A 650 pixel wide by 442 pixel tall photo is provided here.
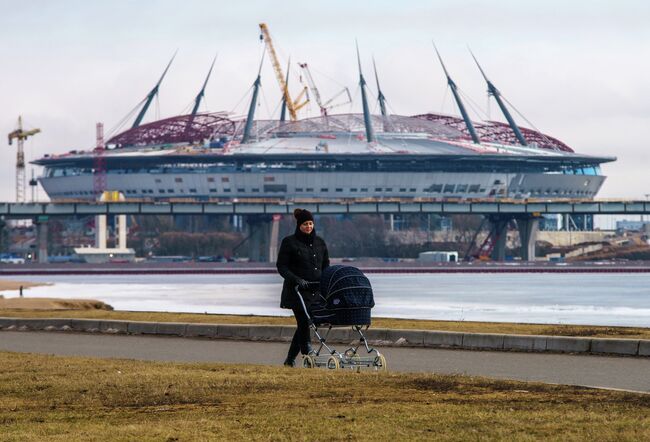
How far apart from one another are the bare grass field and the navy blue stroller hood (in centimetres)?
88

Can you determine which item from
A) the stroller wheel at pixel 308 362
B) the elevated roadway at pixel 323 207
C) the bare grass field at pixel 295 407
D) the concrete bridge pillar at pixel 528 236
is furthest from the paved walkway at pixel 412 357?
the concrete bridge pillar at pixel 528 236

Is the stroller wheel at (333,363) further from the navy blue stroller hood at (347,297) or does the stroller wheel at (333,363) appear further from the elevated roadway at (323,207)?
the elevated roadway at (323,207)

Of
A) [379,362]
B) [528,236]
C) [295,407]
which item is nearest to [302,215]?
→ [379,362]

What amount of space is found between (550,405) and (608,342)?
37.0 feet

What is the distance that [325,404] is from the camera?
17.0m

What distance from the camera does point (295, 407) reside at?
54.7 ft

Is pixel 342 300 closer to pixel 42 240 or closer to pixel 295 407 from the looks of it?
pixel 295 407

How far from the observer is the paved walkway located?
22.4 m

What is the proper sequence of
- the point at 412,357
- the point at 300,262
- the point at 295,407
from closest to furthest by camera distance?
the point at 295,407 < the point at 300,262 < the point at 412,357

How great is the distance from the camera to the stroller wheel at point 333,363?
71.4ft

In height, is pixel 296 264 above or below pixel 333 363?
above

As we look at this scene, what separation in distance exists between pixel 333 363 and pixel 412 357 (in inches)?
212

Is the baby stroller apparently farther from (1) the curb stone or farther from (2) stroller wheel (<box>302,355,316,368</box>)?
(1) the curb stone

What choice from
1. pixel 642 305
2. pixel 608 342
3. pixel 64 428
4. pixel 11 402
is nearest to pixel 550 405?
pixel 64 428
